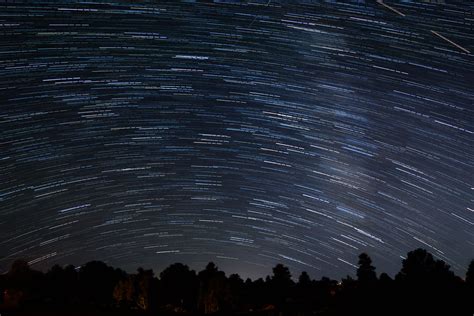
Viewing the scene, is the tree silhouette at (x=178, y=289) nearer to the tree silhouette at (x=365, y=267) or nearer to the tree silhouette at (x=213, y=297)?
the tree silhouette at (x=213, y=297)

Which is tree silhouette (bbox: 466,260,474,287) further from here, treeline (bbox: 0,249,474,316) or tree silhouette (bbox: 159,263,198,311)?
tree silhouette (bbox: 159,263,198,311)

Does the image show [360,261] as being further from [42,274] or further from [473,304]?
[42,274]

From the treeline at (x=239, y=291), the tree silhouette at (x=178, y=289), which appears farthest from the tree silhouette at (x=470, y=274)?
the tree silhouette at (x=178, y=289)

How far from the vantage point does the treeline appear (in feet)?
99.0

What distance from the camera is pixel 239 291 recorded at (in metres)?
50.4

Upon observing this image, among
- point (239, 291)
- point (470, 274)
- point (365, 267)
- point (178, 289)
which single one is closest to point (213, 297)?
point (178, 289)

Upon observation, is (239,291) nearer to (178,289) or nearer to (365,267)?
(178,289)

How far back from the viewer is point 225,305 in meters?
38.8

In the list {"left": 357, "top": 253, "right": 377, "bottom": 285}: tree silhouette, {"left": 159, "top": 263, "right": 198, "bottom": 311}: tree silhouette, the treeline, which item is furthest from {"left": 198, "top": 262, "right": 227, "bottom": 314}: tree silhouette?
{"left": 357, "top": 253, "right": 377, "bottom": 285}: tree silhouette

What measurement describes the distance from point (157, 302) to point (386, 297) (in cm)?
2251

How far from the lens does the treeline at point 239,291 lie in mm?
30188

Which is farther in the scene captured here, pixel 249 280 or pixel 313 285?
pixel 249 280

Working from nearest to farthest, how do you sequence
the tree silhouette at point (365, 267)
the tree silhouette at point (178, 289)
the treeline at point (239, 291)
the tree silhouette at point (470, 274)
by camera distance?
the treeline at point (239, 291), the tree silhouette at point (470, 274), the tree silhouette at point (178, 289), the tree silhouette at point (365, 267)

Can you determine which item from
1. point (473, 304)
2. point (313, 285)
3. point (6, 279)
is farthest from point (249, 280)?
point (473, 304)
